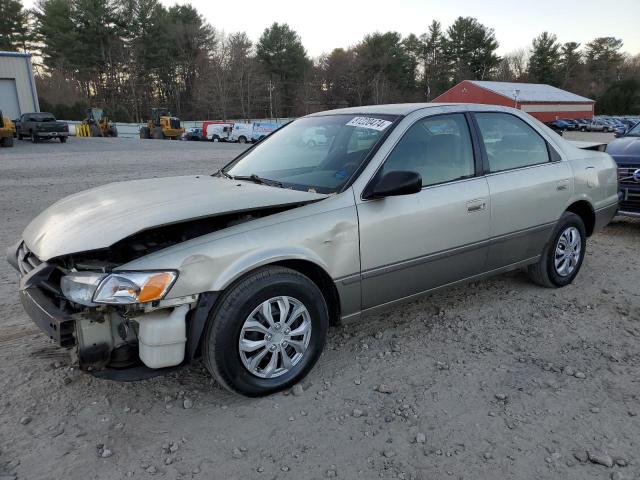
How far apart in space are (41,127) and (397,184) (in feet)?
97.4

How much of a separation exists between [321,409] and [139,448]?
3.19 ft

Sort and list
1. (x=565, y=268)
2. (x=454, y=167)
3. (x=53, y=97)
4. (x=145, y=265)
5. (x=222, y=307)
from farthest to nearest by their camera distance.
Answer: (x=53, y=97)
(x=565, y=268)
(x=454, y=167)
(x=222, y=307)
(x=145, y=265)

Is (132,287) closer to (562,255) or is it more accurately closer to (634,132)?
(562,255)

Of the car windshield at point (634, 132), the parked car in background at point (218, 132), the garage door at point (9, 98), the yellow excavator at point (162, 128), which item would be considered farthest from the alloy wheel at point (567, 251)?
the yellow excavator at point (162, 128)

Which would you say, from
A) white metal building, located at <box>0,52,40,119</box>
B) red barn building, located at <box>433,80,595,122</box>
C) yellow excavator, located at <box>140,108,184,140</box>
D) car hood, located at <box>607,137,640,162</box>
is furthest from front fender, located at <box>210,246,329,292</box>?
red barn building, located at <box>433,80,595,122</box>

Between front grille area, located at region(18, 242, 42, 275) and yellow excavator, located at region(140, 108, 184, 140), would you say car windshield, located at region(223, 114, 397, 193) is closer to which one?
front grille area, located at region(18, 242, 42, 275)

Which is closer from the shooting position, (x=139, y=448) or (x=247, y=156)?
(x=139, y=448)

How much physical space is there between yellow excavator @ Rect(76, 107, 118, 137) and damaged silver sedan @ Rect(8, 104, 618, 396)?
129 ft

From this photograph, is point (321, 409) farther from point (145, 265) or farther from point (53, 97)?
point (53, 97)

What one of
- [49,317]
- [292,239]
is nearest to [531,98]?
[292,239]

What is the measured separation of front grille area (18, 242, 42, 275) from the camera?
9.84 feet

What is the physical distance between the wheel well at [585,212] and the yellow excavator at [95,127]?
40.2m

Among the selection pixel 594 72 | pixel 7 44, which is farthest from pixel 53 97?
pixel 594 72

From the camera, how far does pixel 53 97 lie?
53.5m
